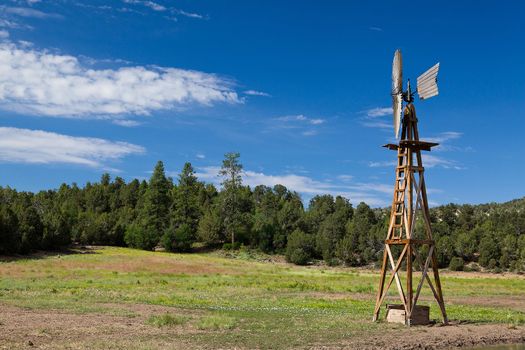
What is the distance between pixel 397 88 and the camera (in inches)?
1126

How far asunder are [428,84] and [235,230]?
307ft

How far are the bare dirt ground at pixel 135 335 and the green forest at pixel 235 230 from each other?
216ft

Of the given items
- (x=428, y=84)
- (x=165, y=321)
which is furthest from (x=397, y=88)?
(x=165, y=321)

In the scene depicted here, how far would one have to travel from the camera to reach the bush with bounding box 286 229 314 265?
103 m

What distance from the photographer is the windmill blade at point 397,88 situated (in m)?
27.9

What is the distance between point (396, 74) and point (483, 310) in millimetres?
15803

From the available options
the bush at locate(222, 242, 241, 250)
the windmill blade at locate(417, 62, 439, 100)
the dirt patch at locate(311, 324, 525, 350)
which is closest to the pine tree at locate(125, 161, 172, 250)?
the bush at locate(222, 242, 241, 250)

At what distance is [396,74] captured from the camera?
2920 cm

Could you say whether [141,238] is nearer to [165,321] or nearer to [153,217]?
[153,217]

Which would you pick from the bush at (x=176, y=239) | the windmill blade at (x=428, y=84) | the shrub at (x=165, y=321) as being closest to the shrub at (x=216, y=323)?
the shrub at (x=165, y=321)

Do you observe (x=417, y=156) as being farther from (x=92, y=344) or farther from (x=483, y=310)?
(x=92, y=344)

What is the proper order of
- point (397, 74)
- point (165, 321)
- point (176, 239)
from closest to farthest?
point (165, 321) → point (397, 74) → point (176, 239)

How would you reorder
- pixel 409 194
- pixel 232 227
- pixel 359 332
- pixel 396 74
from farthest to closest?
pixel 232 227 → pixel 396 74 → pixel 409 194 → pixel 359 332

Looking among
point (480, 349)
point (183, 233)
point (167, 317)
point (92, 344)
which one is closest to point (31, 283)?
point (167, 317)
